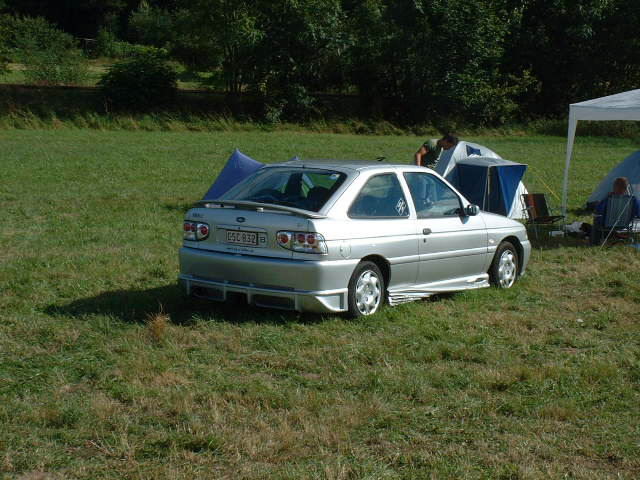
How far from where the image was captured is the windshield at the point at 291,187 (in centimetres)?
777

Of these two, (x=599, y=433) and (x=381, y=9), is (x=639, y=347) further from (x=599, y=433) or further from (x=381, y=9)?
(x=381, y=9)

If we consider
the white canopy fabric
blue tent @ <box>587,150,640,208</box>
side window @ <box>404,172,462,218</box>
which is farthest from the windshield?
blue tent @ <box>587,150,640,208</box>

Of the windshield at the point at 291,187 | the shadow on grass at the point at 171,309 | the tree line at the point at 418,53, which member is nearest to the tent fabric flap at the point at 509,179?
the windshield at the point at 291,187

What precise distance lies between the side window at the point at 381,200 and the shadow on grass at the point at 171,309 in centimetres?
104

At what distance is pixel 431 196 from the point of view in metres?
8.78

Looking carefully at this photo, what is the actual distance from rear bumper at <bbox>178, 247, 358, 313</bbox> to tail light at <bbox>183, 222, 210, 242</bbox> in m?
0.17

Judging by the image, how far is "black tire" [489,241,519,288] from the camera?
9.48m

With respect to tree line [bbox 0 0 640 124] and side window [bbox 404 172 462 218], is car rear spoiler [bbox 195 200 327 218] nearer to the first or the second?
side window [bbox 404 172 462 218]

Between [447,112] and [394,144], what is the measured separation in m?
10.6

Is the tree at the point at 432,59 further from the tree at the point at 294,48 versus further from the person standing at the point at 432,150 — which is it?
the person standing at the point at 432,150

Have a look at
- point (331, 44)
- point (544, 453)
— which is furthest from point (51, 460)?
point (331, 44)

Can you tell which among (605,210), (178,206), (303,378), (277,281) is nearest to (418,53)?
(178,206)

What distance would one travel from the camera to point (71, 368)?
6.26 metres

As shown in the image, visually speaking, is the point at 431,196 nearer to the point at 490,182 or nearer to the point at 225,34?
the point at 490,182
